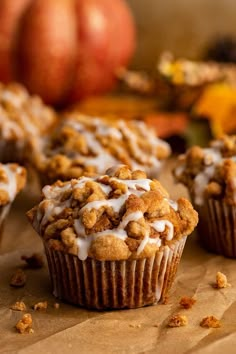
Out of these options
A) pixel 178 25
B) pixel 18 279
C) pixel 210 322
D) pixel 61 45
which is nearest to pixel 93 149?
pixel 18 279

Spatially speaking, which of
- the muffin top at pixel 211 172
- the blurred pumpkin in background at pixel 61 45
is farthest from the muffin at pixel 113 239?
the blurred pumpkin in background at pixel 61 45

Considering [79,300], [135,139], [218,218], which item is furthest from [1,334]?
[135,139]

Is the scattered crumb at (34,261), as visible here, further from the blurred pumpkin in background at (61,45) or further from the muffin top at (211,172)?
the blurred pumpkin in background at (61,45)

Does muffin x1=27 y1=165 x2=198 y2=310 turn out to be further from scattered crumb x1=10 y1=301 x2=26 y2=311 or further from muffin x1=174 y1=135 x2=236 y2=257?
muffin x1=174 y1=135 x2=236 y2=257

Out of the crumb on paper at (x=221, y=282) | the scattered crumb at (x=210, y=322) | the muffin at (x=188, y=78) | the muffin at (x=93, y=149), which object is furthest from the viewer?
the muffin at (x=188, y=78)

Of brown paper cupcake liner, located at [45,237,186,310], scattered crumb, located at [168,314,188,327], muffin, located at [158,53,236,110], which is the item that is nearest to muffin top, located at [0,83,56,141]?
muffin, located at [158,53,236,110]

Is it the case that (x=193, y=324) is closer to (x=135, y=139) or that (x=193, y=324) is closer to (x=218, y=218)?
(x=218, y=218)
